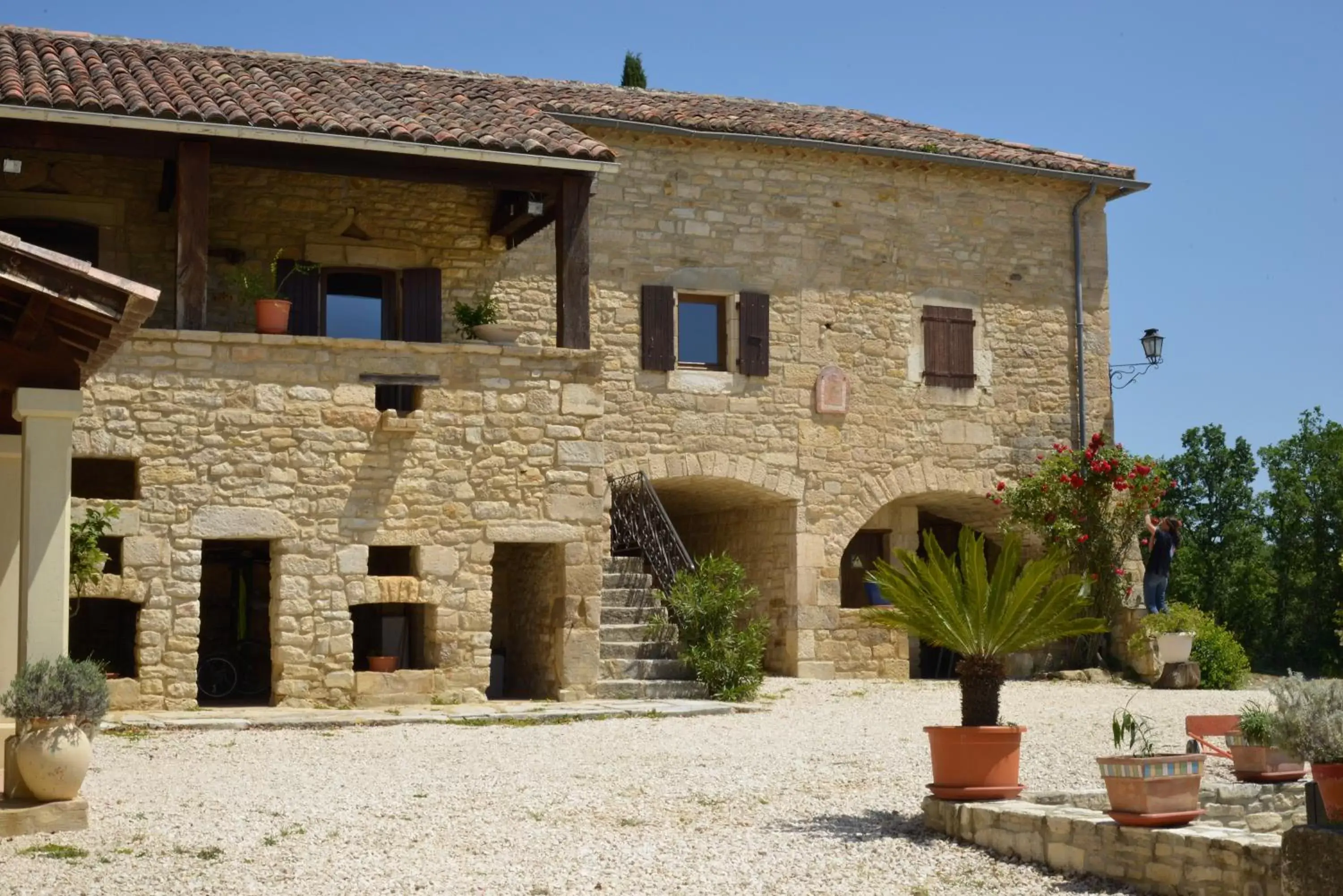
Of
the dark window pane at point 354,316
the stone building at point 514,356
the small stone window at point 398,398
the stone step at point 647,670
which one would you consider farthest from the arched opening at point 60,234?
the stone step at point 647,670

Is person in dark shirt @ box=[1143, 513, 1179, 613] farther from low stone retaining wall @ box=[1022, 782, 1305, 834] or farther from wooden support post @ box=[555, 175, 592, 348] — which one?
low stone retaining wall @ box=[1022, 782, 1305, 834]

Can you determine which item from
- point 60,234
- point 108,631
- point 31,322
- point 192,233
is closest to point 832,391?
point 192,233

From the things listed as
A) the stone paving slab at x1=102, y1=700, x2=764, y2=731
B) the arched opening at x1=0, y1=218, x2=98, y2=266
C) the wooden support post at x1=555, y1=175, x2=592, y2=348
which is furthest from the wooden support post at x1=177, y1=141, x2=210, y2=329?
the stone paving slab at x1=102, y1=700, x2=764, y2=731

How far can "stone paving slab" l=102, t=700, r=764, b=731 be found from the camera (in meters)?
11.4

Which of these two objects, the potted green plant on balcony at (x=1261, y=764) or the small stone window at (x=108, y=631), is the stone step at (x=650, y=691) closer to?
the small stone window at (x=108, y=631)

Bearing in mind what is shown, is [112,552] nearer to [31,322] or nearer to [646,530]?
[646,530]

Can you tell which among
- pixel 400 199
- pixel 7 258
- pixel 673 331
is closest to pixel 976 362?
pixel 673 331

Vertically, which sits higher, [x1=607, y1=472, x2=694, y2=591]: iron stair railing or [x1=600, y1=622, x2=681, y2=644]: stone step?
[x1=607, y1=472, x2=694, y2=591]: iron stair railing

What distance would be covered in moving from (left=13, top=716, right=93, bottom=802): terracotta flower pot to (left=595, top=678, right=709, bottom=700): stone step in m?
6.49

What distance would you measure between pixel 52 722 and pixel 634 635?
7.23 metres

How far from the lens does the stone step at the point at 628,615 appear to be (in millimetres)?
14156

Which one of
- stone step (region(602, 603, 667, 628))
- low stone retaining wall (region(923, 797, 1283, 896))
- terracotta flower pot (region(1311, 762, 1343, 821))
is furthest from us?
stone step (region(602, 603, 667, 628))

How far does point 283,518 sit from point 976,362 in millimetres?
8446

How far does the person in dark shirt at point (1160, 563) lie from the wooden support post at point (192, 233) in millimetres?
9868
